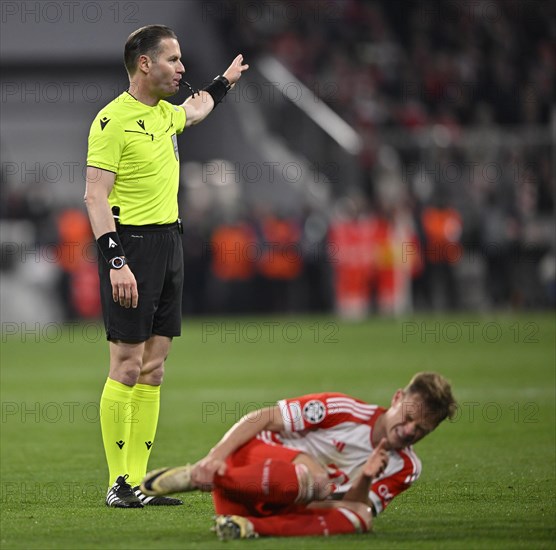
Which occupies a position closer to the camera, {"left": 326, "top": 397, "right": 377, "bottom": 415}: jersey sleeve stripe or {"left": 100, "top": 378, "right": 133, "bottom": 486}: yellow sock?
{"left": 326, "top": 397, "right": 377, "bottom": 415}: jersey sleeve stripe

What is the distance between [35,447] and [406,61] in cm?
2035

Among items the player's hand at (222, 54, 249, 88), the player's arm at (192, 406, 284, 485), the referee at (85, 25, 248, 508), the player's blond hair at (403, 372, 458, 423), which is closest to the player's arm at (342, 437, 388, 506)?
the player's blond hair at (403, 372, 458, 423)

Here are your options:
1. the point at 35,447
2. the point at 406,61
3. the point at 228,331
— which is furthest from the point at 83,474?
the point at 406,61

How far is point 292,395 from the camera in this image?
11.4m

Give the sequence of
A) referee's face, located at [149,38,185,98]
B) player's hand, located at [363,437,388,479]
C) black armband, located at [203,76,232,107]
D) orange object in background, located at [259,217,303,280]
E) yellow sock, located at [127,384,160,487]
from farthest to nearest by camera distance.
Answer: orange object in background, located at [259,217,303,280]
black armband, located at [203,76,232,107]
yellow sock, located at [127,384,160,487]
referee's face, located at [149,38,185,98]
player's hand, located at [363,437,388,479]

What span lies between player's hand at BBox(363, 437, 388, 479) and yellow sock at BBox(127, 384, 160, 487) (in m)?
1.82

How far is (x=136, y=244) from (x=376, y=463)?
201 cm

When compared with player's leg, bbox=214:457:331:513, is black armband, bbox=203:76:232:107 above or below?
above

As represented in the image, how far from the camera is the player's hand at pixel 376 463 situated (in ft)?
16.7

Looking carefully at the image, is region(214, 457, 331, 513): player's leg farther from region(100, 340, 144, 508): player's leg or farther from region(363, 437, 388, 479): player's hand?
region(100, 340, 144, 508): player's leg

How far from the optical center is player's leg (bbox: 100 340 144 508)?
21.1 feet

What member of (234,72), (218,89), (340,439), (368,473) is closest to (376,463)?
(368,473)

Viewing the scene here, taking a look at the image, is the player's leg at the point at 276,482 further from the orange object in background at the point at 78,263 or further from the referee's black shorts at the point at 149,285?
the orange object in background at the point at 78,263

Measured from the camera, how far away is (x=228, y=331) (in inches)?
839
